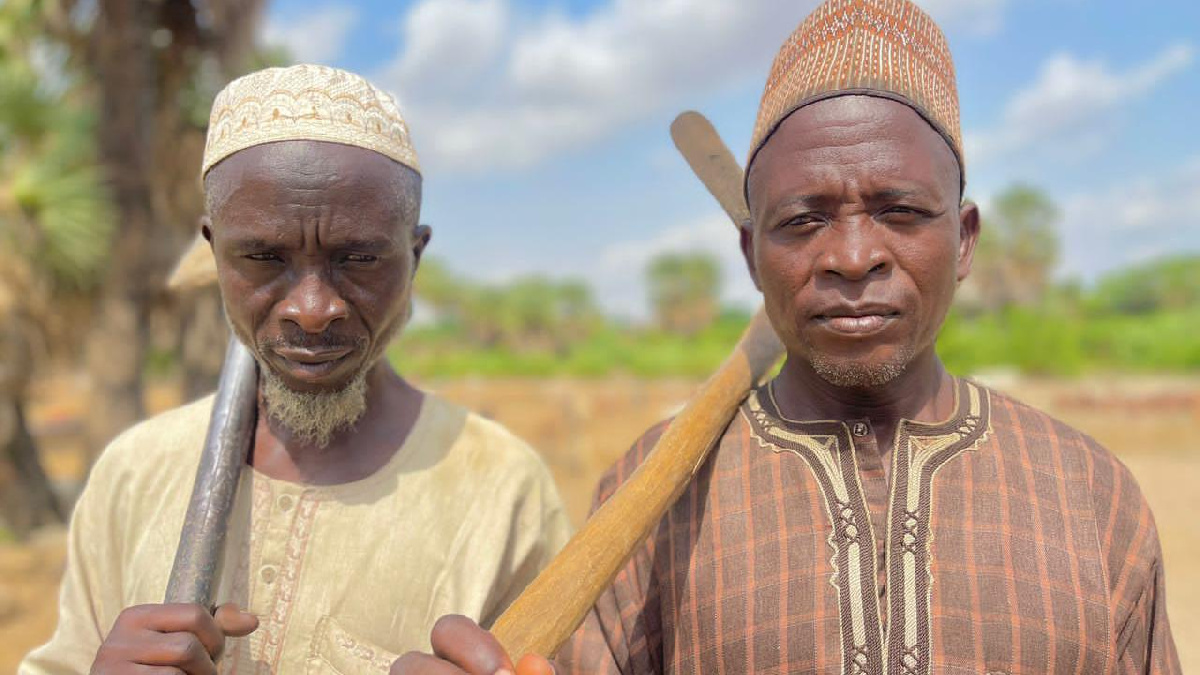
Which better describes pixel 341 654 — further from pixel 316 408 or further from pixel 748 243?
pixel 748 243

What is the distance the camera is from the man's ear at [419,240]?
205 centimetres

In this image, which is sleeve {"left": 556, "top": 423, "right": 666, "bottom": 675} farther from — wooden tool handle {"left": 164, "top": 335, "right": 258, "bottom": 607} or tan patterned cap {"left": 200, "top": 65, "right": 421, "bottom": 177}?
tan patterned cap {"left": 200, "top": 65, "right": 421, "bottom": 177}

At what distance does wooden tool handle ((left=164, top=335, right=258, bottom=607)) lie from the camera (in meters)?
1.74

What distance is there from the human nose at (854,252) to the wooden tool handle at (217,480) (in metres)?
1.26

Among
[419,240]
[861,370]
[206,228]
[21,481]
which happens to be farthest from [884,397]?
[21,481]

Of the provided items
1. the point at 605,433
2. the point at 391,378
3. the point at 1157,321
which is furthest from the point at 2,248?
the point at 1157,321

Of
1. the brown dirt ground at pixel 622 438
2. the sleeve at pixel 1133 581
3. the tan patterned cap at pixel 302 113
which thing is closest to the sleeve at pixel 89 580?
the tan patterned cap at pixel 302 113

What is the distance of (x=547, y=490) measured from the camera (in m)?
2.16

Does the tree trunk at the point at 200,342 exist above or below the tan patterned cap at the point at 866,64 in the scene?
above

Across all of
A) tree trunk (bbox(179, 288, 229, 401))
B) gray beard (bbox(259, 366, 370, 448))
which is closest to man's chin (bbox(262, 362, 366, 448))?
gray beard (bbox(259, 366, 370, 448))

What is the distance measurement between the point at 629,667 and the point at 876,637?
469mm

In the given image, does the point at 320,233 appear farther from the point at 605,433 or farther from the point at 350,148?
the point at 605,433

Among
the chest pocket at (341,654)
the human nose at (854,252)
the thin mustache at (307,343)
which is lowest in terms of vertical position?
the chest pocket at (341,654)

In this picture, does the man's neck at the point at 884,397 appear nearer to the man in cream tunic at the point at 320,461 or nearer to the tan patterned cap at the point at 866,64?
the tan patterned cap at the point at 866,64
